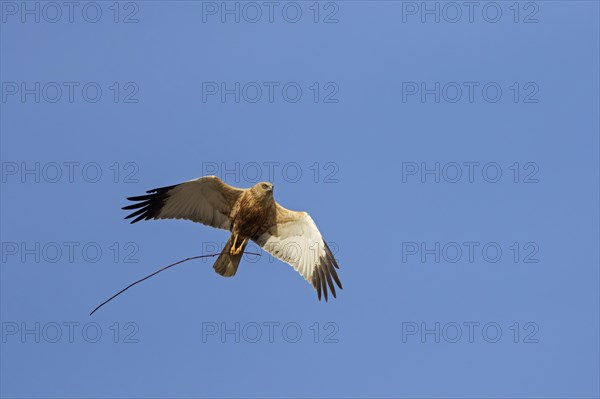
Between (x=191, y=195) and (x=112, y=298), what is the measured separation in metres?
A: 4.43

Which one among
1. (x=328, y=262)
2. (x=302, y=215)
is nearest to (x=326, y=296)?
(x=328, y=262)

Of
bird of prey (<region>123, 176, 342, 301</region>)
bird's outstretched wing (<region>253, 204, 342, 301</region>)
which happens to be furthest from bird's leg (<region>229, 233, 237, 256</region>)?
bird's outstretched wing (<region>253, 204, 342, 301</region>)

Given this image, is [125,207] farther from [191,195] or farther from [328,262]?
[328,262]

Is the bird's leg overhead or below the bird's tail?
overhead

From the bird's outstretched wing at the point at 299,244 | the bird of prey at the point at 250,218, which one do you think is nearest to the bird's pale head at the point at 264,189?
the bird of prey at the point at 250,218

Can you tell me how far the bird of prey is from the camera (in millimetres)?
14180

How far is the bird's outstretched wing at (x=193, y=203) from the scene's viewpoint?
1421 cm

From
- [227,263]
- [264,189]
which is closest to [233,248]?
[227,263]

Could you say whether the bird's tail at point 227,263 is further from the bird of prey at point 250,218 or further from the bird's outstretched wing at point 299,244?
the bird's outstretched wing at point 299,244

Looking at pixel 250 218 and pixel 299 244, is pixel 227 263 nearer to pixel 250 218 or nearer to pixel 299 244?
pixel 250 218

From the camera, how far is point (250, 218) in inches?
561

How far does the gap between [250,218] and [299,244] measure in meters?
1.03

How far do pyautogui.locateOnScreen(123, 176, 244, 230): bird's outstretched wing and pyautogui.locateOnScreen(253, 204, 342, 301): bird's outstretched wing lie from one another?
79 cm

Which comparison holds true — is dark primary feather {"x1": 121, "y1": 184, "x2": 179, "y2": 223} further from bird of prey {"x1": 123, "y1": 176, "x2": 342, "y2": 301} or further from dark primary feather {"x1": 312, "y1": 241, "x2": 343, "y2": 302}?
dark primary feather {"x1": 312, "y1": 241, "x2": 343, "y2": 302}
